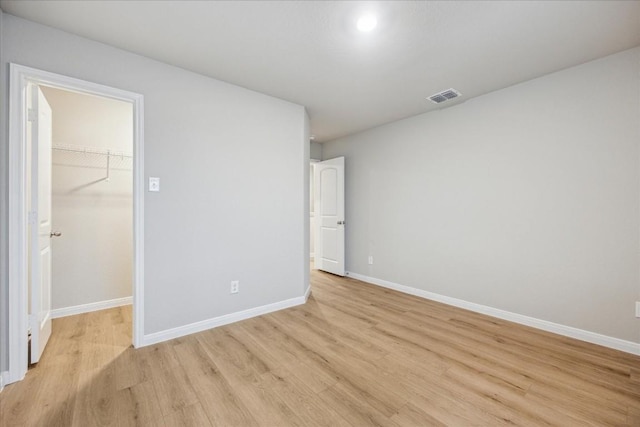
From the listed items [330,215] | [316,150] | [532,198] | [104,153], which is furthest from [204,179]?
[532,198]

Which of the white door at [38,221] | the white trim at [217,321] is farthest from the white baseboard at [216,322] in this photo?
the white door at [38,221]

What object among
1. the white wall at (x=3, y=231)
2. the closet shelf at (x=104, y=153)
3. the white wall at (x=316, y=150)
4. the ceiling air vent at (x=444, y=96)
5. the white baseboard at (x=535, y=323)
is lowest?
the white baseboard at (x=535, y=323)

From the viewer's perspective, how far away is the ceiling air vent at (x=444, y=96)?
2988 mm

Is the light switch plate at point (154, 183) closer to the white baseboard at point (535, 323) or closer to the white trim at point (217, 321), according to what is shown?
the white trim at point (217, 321)

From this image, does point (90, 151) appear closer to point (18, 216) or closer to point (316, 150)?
point (18, 216)

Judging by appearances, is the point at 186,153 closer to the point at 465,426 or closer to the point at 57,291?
the point at 57,291

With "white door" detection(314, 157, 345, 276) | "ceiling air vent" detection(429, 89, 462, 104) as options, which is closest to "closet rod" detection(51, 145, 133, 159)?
"white door" detection(314, 157, 345, 276)

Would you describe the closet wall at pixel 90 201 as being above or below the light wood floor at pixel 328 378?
above

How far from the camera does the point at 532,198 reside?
274 centimetres

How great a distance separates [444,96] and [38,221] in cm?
395

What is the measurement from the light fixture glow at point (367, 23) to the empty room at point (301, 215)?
16 millimetres

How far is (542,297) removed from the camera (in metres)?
2.69

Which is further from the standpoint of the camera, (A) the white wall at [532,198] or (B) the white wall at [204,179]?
(A) the white wall at [532,198]

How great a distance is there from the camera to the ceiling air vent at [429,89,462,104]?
9.80 ft
